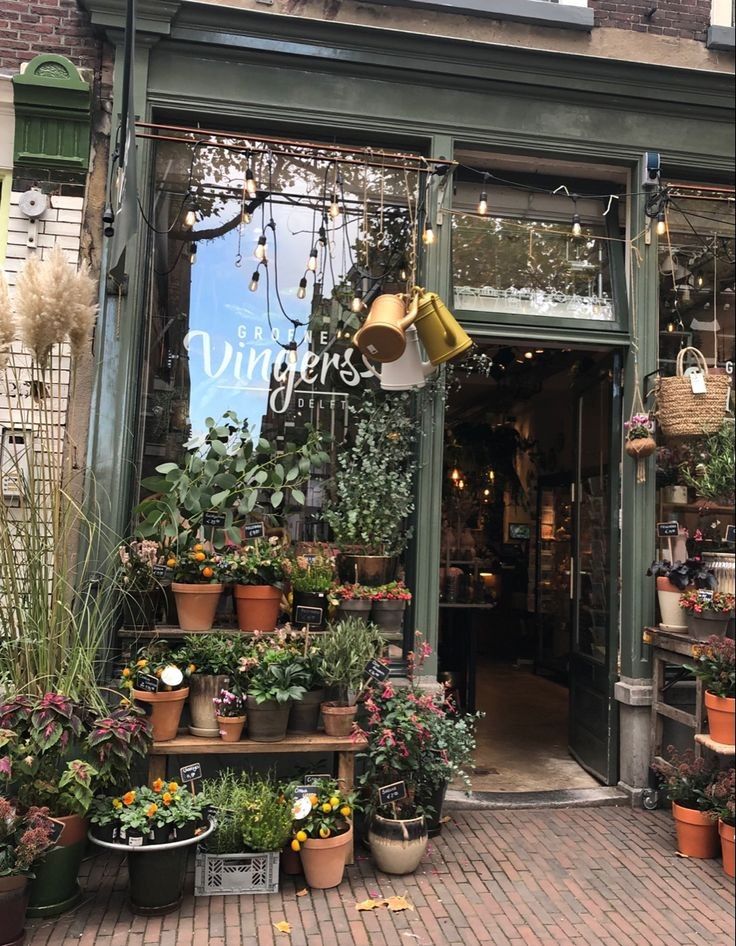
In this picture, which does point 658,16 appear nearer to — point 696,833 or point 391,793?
point 696,833

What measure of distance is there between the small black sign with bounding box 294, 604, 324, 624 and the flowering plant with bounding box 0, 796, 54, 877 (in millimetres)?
1679

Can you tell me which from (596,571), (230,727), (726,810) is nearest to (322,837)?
(230,727)

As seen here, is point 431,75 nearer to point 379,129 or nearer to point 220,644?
point 379,129

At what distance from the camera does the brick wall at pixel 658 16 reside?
5.58 meters

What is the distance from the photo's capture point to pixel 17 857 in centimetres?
327

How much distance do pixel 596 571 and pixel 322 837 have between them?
3.20 meters

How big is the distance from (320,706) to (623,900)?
1877mm

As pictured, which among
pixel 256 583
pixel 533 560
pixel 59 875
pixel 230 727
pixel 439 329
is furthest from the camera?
pixel 533 560

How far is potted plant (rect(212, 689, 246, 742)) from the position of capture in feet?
13.4

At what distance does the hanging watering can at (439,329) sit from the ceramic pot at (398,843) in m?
2.80

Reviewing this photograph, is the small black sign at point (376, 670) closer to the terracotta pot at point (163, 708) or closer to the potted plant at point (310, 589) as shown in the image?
the potted plant at point (310, 589)

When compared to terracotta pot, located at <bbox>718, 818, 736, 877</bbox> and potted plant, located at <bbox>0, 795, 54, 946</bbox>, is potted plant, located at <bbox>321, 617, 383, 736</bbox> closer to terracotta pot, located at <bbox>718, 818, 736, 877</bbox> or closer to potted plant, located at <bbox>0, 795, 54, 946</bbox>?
potted plant, located at <bbox>0, 795, 54, 946</bbox>

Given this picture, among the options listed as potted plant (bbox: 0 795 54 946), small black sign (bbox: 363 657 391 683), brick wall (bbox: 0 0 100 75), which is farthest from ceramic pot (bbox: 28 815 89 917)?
brick wall (bbox: 0 0 100 75)

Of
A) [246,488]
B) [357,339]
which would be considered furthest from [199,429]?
[357,339]
